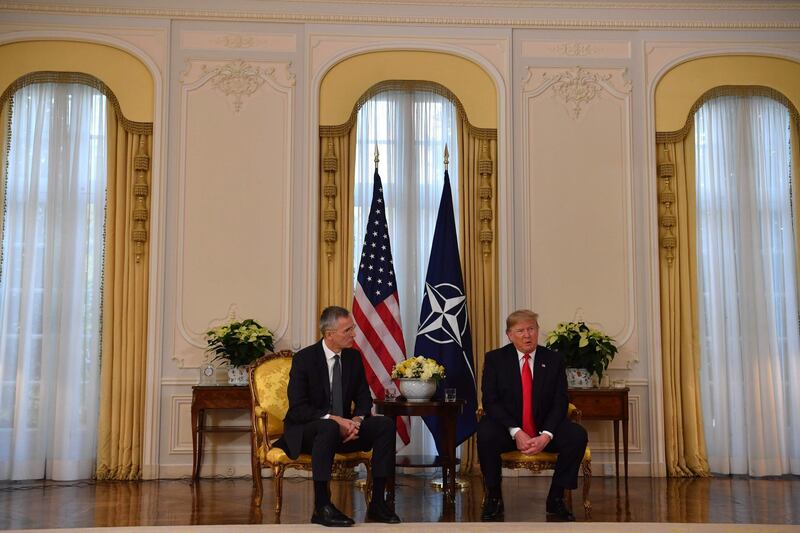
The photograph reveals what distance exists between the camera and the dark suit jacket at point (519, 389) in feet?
18.3

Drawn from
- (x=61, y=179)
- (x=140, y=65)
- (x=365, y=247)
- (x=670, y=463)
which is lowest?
(x=670, y=463)

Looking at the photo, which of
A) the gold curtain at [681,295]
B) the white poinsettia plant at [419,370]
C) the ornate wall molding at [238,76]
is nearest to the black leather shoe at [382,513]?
the white poinsettia plant at [419,370]

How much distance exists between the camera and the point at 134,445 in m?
7.33

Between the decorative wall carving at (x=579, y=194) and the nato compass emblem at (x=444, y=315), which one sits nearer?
the nato compass emblem at (x=444, y=315)

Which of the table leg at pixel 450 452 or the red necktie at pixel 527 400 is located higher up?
the red necktie at pixel 527 400

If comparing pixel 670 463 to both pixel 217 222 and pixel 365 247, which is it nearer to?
pixel 365 247

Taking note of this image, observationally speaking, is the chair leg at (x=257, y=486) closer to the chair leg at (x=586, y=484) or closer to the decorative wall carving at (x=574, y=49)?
the chair leg at (x=586, y=484)

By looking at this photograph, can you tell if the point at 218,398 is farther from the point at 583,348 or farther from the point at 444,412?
the point at 583,348

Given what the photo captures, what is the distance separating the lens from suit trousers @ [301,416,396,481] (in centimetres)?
507

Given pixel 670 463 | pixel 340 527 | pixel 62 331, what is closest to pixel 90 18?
pixel 62 331

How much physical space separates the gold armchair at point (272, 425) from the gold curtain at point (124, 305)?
2048mm

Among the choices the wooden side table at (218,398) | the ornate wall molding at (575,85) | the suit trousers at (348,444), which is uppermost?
the ornate wall molding at (575,85)

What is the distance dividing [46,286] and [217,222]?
1.55 meters

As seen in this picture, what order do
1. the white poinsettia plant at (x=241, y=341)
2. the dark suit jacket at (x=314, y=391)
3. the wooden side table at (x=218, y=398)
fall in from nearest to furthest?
the dark suit jacket at (x=314, y=391), the wooden side table at (x=218, y=398), the white poinsettia plant at (x=241, y=341)
